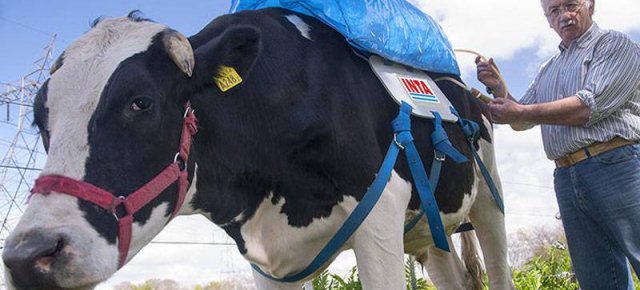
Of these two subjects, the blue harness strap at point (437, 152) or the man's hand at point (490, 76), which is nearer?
the blue harness strap at point (437, 152)

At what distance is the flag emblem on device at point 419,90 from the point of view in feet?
14.3

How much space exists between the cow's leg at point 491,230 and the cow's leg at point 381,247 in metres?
2.15

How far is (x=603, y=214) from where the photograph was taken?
4113mm

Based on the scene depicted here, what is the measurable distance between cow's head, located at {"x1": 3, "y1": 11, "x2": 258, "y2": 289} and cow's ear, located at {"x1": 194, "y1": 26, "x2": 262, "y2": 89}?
10cm

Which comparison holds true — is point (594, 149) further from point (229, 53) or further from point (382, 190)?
point (229, 53)

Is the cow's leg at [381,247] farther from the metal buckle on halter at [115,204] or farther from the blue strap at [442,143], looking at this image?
the metal buckle on halter at [115,204]

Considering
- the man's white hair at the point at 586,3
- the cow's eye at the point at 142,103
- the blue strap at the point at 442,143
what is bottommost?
the cow's eye at the point at 142,103

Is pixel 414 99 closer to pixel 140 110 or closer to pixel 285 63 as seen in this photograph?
pixel 285 63

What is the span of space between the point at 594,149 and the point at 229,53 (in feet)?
7.80

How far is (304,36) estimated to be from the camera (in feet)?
13.1

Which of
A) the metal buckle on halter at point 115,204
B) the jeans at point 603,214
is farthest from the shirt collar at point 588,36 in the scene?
the metal buckle on halter at point 115,204

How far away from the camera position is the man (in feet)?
13.2

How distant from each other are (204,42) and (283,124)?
61cm

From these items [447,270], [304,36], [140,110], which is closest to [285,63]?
[304,36]
